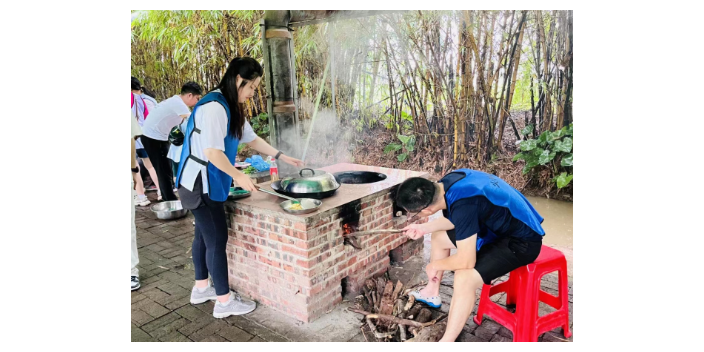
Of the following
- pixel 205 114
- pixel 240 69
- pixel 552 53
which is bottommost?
pixel 205 114

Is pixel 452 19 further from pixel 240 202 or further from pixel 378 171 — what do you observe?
pixel 240 202

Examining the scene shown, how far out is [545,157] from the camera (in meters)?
6.28

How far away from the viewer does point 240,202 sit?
316 centimetres

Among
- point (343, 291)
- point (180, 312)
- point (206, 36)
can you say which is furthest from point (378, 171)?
point (206, 36)

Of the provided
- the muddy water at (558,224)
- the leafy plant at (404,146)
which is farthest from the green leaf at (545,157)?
the leafy plant at (404,146)

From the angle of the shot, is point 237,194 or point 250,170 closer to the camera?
point 237,194

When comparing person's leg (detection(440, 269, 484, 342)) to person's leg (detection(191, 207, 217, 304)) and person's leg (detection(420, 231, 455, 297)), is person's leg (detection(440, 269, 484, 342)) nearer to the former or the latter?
person's leg (detection(420, 231, 455, 297))

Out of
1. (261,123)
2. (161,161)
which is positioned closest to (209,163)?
(161,161)

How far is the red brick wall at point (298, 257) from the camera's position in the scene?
290cm

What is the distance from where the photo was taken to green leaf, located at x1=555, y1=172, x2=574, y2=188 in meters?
6.07

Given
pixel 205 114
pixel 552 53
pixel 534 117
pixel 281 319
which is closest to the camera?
pixel 205 114

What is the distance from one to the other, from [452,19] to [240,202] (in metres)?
5.23

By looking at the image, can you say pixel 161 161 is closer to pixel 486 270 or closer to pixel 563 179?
pixel 486 270

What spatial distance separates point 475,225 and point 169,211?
4.41 metres
